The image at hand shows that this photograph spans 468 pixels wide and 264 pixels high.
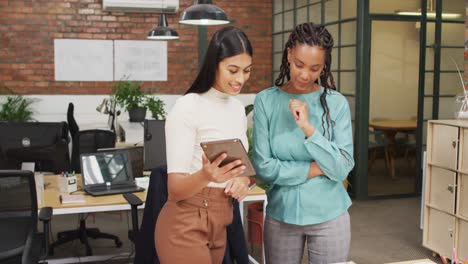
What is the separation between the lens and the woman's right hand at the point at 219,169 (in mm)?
1553

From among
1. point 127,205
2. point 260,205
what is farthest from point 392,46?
point 127,205

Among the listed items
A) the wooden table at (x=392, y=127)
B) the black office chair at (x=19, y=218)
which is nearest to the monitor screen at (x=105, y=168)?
the black office chair at (x=19, y=218)

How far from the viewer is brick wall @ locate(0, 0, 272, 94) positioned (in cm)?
812

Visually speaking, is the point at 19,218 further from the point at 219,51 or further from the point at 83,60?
the point at 83,60

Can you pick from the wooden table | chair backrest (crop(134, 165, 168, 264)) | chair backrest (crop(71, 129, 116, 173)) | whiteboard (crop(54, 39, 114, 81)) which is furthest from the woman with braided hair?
whiteboard (crop(54, 39, 114, 81))

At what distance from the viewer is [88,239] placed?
16.3 feet

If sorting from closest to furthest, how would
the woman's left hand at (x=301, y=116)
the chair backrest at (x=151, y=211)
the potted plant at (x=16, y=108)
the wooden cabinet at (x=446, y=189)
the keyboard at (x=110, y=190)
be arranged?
the woman's left hand at (x=301, y=116)
the chair backrest at (x=151, y=211)
the keyboard at (x=110, y=190)
the wooden cabinet at (x=446, y=189)
the potted plant at (x=16, y=108)

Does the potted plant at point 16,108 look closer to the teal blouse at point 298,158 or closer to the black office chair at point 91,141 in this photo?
the black office chair at point 91,141

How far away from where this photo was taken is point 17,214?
3.10 metres

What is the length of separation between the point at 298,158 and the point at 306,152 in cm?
4

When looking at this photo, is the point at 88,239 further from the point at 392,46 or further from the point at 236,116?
the point at 392,46

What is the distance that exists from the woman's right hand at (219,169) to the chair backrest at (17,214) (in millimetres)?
1720

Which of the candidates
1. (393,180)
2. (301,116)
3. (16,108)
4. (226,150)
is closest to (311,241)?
(301,116)

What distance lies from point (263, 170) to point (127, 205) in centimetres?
172
